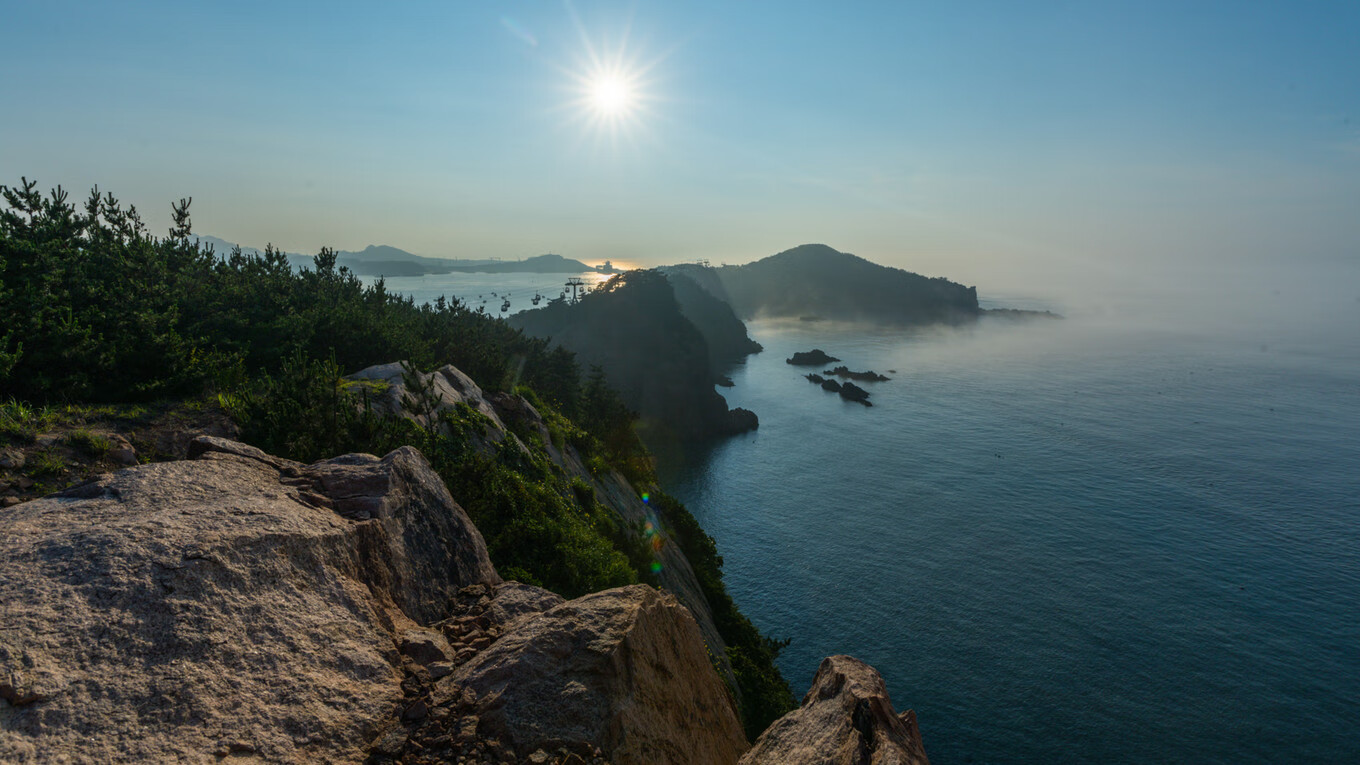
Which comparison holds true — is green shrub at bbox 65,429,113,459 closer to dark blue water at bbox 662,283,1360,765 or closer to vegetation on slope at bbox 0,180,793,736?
vegetation on slope at bbox 0,180,793,736

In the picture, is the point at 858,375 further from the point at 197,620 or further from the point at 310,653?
the point at 197,620

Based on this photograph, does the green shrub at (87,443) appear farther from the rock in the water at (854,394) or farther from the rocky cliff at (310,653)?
the rock in the water at (854,394)

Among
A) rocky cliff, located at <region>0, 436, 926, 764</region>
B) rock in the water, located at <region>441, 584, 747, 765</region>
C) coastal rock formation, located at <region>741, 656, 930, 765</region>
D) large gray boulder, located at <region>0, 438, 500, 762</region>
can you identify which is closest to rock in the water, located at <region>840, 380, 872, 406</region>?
coastal rock formation, located at <region>741, 656, 930, 765</region>

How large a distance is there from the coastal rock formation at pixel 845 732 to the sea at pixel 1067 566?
41447mm

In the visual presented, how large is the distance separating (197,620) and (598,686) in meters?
4.23

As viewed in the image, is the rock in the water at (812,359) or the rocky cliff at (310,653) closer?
the rocky cliff at (310,653)

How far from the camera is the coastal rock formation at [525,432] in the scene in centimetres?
1722

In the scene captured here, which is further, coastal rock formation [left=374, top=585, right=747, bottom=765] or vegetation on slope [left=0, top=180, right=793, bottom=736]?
vegetation on slope [left=0, top=180, right=793, bottom=736]

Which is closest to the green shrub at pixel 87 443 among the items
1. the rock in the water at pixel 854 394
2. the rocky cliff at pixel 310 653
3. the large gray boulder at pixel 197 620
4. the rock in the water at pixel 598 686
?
the rocky cliff at pixel 310 653

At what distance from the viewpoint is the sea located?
45.8m

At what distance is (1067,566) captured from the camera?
2514 inches

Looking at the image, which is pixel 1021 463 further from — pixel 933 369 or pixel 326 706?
pixel 326 706

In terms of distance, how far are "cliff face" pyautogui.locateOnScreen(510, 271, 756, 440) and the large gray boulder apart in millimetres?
95625

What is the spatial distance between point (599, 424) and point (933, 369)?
139 metres
